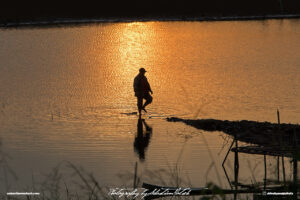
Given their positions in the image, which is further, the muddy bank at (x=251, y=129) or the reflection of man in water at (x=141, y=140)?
the reflection of man in water at (x=141, y=140)

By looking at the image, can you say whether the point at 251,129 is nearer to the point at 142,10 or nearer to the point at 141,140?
the point at 141,140

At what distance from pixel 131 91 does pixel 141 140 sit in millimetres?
10063

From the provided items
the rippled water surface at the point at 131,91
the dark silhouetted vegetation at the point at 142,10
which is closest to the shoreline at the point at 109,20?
the dark silhouetted vegetation at the point at 142,10

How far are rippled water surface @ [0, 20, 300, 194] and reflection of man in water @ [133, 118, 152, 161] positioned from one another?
5.7 inches

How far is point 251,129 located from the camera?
17578 mm

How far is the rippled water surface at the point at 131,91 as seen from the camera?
15820 mm

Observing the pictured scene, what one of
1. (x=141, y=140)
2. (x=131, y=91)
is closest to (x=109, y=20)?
(x=131, y=91)

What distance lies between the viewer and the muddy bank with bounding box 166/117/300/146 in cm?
1608

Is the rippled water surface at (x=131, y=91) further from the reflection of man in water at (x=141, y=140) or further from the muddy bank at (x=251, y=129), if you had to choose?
the muddy bank at (x=251, y=129)

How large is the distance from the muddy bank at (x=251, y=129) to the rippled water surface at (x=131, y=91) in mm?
402

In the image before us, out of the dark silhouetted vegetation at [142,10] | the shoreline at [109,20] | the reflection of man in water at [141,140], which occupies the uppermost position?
the dark silhouetted vegetation at [142,10]

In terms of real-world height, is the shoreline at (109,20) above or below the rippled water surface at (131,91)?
above

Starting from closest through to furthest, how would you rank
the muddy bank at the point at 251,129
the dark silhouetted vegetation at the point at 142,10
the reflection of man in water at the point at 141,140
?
the muddy bank at the point at 251,129, the reflection of man in water at the point at 141,140, the dark silhouetted vegetation at the point at 142,10

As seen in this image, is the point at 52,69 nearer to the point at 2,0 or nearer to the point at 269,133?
the point at 269,133
